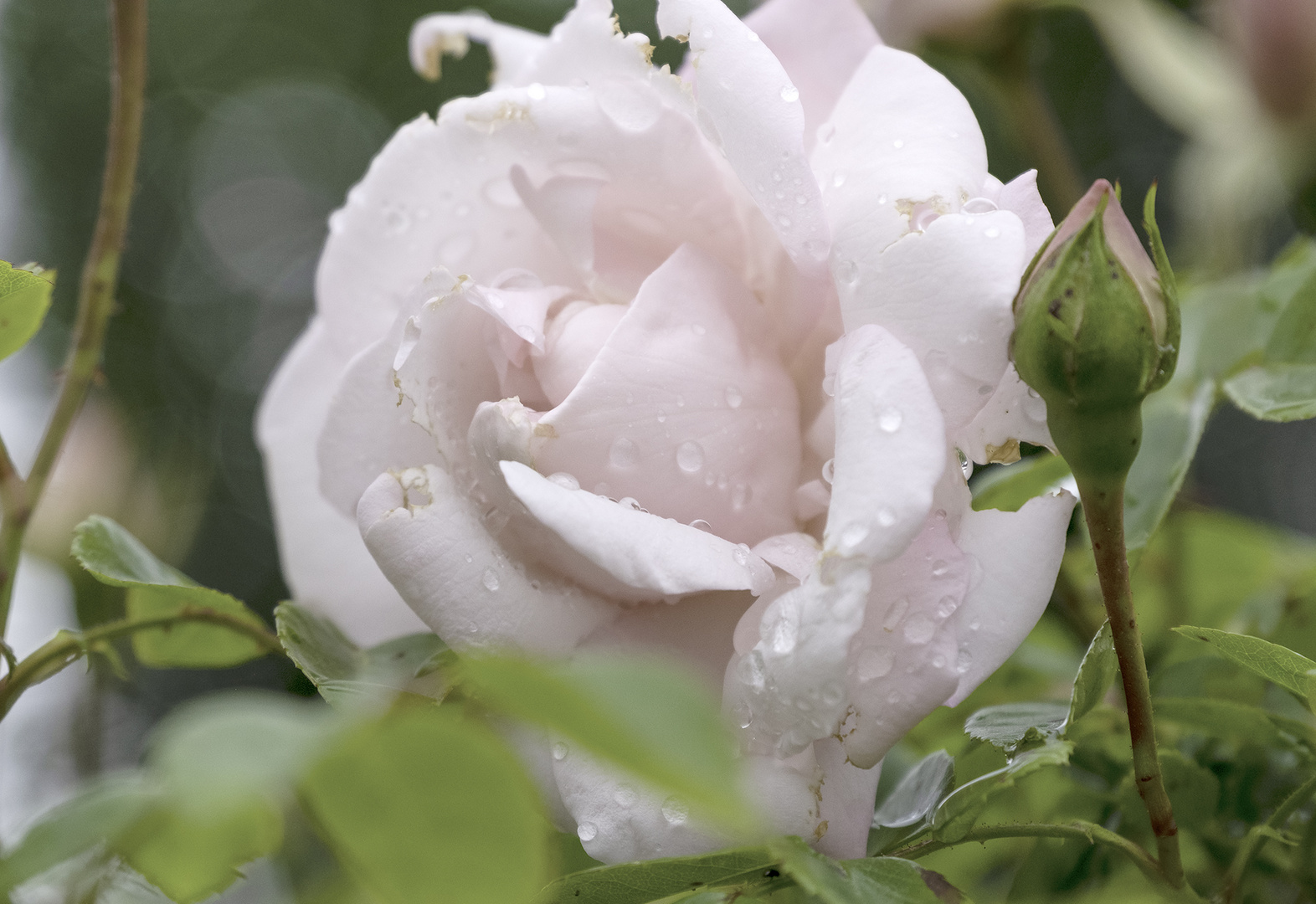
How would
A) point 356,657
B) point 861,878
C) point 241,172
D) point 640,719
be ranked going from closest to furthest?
1. point 640,719
2. point 861,878
3. point 356,657
4. point 241,172

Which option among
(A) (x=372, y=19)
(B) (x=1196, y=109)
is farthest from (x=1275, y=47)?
(A) (x=372, y=19)

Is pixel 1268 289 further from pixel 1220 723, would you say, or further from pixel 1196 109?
pixel 1196 109

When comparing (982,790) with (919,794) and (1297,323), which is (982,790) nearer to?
(919,794)

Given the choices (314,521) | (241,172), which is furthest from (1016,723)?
(241,172)

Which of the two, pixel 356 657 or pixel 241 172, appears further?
pixel 241 172

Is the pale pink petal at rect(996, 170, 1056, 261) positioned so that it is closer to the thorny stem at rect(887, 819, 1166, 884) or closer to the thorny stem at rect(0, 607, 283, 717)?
the thorny stem at rect(887, 819, 1166, 884)
